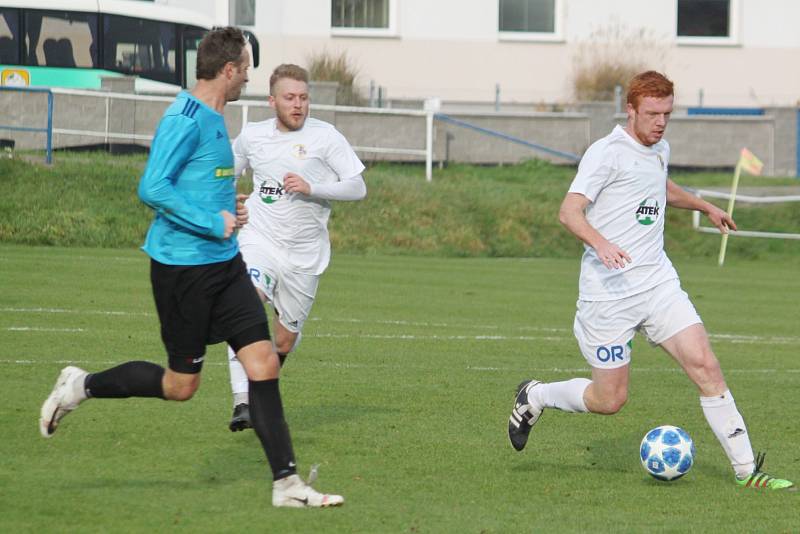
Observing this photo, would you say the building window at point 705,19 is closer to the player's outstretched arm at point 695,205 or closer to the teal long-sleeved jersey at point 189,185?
the player's outstretched arm at point 695,205

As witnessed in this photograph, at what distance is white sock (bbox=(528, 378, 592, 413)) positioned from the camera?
8.12 meters

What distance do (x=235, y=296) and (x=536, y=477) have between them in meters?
2.04

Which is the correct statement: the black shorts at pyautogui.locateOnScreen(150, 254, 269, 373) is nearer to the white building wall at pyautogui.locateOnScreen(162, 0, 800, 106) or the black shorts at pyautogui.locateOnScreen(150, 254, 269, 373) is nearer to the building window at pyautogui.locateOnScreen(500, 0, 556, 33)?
the white building wall at pyautogui.locateOnScreen(162, 0, 800, 106)

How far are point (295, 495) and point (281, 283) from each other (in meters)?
2.72

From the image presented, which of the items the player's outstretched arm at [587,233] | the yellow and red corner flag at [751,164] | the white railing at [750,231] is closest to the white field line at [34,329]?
the player's outstretched arm at [587,233]

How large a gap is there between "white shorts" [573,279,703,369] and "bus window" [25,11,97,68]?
26.5m

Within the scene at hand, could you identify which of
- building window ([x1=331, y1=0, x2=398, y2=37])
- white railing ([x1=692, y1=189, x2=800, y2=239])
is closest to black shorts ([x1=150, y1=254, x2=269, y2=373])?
white railing ([x1=692, y1=189, x2=800, y2=239])

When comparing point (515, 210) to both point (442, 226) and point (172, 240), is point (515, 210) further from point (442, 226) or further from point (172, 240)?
point (172, 240)

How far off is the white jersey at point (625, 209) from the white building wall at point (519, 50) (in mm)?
→ 36745

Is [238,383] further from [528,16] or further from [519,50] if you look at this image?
[528,16]

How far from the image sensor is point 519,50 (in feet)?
152

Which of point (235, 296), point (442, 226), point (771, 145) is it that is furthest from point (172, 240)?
point (771, 145)

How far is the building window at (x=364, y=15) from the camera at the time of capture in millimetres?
45906

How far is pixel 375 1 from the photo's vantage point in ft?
152
